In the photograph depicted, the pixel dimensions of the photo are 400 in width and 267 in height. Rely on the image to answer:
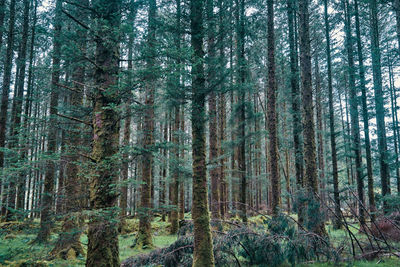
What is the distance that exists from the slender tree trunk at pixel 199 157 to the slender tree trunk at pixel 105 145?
182 centimetres

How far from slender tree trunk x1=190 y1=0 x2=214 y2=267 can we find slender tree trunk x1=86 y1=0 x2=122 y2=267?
182 centimetres

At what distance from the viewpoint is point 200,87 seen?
20.0ft

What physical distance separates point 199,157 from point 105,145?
2.24 meters

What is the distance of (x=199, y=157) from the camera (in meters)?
6.02

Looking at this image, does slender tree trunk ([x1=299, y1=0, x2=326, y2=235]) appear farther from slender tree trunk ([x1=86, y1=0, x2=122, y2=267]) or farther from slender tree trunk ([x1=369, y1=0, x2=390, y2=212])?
slender tree trunk ([x1=86, y1=0, x2=122, y2=267])

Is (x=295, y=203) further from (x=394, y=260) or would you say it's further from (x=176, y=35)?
(x=176, y=35)

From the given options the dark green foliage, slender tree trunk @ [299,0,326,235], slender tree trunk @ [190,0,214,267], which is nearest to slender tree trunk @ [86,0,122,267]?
the dark green foliage

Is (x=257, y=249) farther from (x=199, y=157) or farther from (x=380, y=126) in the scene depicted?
(x=380, y=126)

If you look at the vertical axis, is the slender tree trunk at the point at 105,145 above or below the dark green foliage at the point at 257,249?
above

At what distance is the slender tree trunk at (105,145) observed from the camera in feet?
16.8

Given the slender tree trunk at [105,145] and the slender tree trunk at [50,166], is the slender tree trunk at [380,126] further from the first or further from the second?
the slender tree trunk at [50,166]

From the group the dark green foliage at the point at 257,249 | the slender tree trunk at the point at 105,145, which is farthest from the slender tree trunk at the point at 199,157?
the slender tree trunk at the point at 105,145

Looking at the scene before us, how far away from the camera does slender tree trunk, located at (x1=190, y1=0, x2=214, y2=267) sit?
5.61 metres

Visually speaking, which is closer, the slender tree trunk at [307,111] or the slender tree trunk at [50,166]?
the slender tree trunk at [50,166]
